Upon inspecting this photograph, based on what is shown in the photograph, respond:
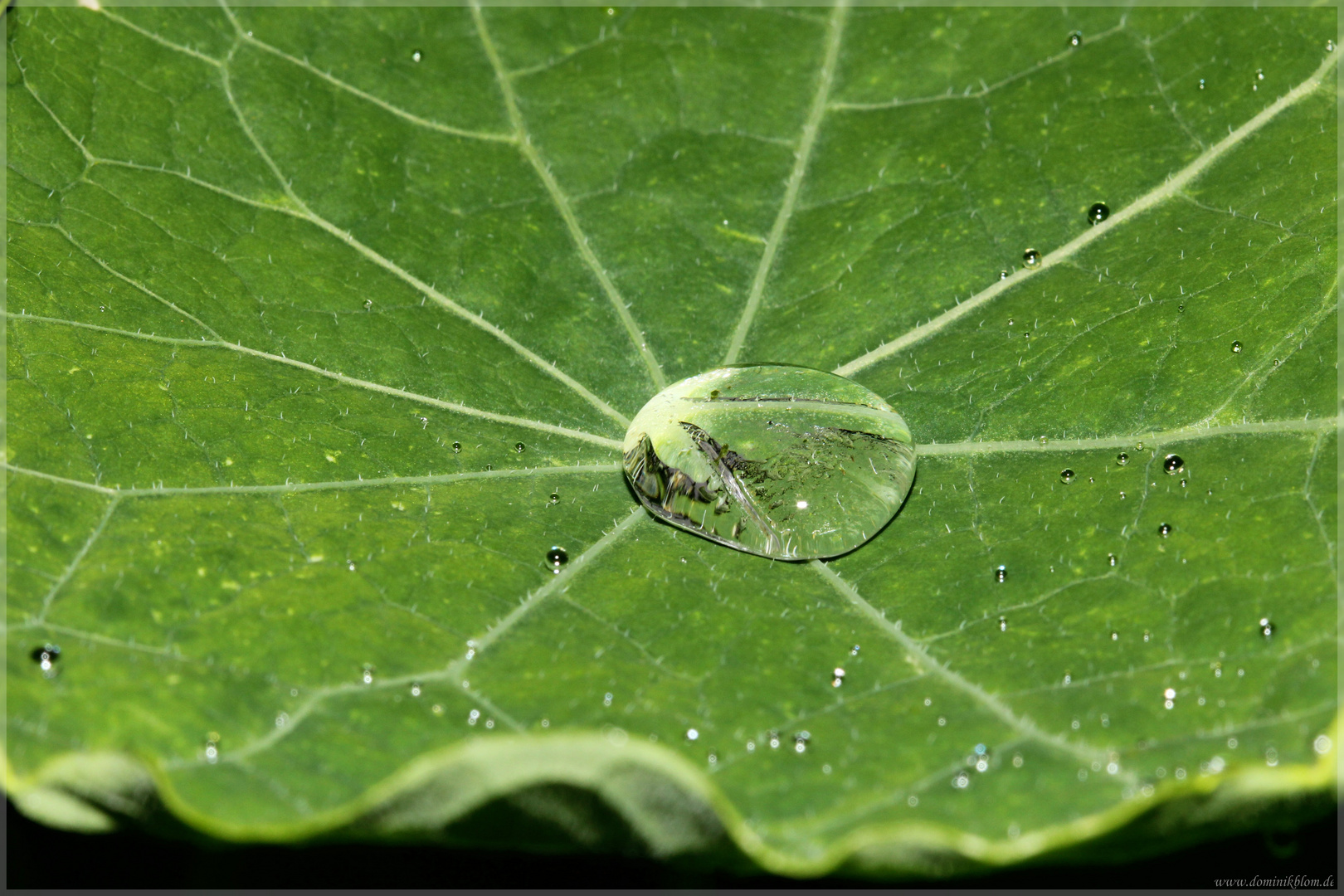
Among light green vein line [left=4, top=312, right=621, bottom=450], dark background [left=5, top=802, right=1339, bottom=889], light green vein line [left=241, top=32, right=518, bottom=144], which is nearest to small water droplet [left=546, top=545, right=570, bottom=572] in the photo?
light green vein line [left=4, top=312, right=621, bottom=450]

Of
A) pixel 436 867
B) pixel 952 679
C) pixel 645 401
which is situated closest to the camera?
pixel 436 867

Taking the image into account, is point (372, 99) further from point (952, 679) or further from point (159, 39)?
point (952, 679)

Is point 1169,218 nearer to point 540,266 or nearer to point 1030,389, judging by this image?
point 1030,389

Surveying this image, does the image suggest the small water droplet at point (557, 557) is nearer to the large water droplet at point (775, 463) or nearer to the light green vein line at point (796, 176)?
the large water droplet at point (775, 463)

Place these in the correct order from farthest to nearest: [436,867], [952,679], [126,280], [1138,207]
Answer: [1138,207] < [126,280] < [952,679] < [436,867]

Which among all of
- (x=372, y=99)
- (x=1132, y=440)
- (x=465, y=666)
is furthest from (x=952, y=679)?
(x=372, y=99)

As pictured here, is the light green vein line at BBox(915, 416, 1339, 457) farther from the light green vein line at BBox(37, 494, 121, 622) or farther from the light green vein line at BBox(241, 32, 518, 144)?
the light green vein line at BBox(37, 494, 121, 622)

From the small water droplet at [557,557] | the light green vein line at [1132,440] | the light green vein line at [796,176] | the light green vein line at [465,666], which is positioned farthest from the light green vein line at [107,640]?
the light green vein line at [1132,440]
